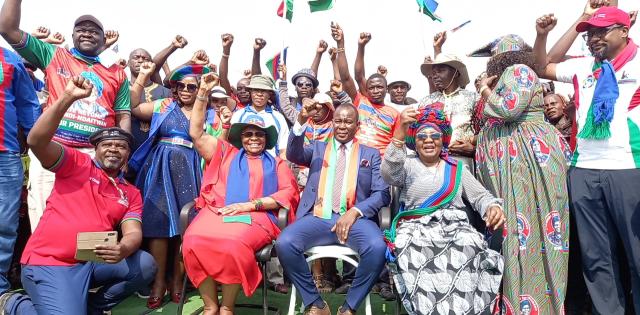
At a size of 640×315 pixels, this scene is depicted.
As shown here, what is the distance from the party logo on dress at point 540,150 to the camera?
11.0 feet

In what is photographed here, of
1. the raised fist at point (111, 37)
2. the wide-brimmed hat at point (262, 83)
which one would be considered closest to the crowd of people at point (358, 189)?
the wide-brimmed hat at point (262, 83)

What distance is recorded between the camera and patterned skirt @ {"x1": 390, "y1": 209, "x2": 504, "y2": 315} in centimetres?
308

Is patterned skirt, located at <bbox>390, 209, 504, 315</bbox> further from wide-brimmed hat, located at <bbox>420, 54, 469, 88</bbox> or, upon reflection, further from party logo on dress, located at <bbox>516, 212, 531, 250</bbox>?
wide-brimmed hat, located at <bbox>420, 54, 469, 88</bbox>

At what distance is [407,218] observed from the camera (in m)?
3.62

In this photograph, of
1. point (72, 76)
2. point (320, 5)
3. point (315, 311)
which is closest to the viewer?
point (315, 311)

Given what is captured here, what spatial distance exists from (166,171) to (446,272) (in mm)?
2652

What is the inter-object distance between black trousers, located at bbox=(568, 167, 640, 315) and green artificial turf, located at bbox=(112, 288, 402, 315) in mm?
1635

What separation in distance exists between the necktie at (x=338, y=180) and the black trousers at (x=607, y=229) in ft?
5.83

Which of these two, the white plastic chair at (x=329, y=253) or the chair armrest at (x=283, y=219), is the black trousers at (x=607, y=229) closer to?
the white plastic chair at (x=329, y=253)

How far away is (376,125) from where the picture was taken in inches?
195

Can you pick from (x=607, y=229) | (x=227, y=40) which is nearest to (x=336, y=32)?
(x=227, y=40)

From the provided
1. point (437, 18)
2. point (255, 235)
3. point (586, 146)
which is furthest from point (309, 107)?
point (437, 18)

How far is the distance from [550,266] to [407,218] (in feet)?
3.42

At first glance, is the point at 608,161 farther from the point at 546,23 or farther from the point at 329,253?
the point at 329,253
